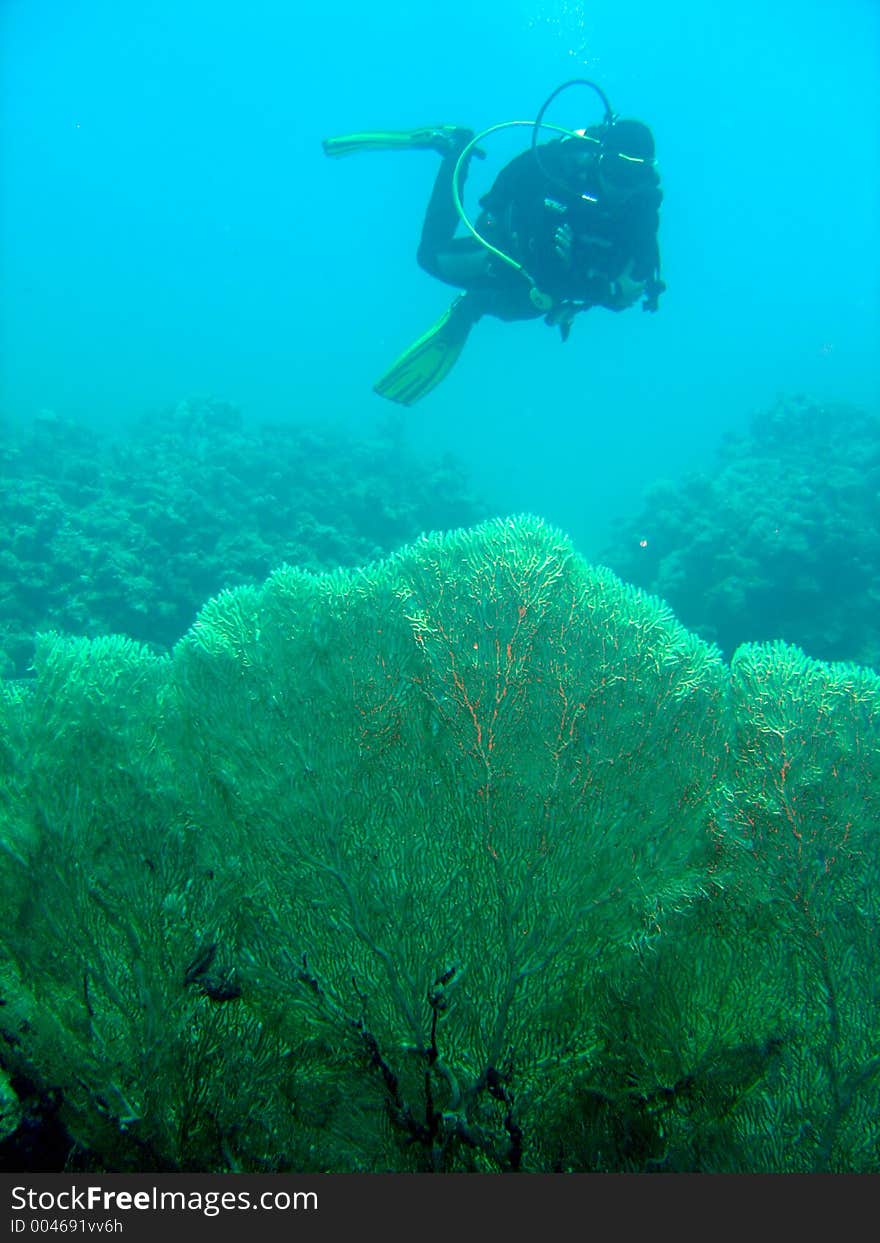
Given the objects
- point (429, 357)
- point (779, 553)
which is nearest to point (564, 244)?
point (429, 357)

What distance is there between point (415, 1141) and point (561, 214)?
707 cm

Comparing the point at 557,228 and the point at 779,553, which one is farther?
the point at 779,553

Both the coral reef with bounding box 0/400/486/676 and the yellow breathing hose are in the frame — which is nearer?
the yellow breathing hose

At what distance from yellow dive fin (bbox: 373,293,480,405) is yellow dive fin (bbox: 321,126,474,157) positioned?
168 cm

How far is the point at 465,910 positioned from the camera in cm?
291

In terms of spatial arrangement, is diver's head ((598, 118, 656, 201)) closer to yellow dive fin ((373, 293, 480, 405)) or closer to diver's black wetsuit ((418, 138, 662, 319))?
diver's black wetsuit ((418, 138, 662, 319))

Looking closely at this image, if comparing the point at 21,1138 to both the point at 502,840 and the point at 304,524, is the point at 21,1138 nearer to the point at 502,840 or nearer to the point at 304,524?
the point at 502,840

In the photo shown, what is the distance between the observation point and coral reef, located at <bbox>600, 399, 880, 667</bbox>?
11.5m

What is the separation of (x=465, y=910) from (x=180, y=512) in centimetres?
1221

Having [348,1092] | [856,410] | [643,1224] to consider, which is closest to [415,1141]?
[348,1092]

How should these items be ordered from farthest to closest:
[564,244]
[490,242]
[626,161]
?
[490,242] < [564,244] < [626,161]

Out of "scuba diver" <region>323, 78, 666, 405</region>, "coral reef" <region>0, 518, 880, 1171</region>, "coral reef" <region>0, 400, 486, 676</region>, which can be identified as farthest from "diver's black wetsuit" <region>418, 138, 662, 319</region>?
"coral reef" <region>0, 400, 486, 676</region>

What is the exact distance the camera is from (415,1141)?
2.77m

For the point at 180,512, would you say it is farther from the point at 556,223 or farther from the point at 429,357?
the point at 556,223
